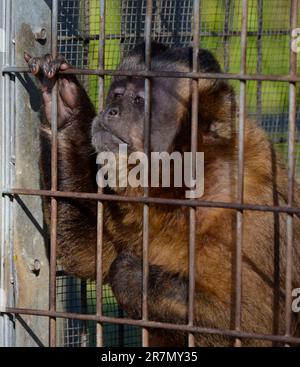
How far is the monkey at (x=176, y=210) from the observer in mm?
3584

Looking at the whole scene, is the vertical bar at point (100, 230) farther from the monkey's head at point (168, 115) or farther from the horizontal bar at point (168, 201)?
the monkey's head at point (168, 115)

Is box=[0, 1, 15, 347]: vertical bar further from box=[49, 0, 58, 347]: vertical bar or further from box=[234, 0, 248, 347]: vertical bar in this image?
box=[234, 0, 248, 347]: vertical bar

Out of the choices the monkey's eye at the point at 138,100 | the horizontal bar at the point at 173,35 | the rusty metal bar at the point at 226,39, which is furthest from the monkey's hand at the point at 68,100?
the rusty metal bar at the point at 226,39

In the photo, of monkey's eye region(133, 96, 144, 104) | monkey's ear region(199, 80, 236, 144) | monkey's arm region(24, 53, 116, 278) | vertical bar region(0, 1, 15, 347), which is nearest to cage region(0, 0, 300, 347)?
vertical bar region(0, 1, 15, 347)

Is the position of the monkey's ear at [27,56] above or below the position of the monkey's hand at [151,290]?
above

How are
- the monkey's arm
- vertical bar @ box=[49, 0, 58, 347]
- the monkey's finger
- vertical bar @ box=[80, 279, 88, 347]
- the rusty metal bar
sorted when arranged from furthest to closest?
the rusty metal bar → vertical bar @ box=[80, 279, 88, 347] → the monkey's arm → the monkey's finger → vertical bar @ box=[49, 0, 58, 347]

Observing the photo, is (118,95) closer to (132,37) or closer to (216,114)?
Answer: (216,114)

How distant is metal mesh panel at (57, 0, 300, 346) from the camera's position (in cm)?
438

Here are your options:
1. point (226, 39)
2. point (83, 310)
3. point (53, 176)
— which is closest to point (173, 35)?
point (226, 39)

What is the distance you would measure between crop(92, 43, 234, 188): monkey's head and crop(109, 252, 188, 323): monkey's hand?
57 cm

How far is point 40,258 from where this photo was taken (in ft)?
12.1

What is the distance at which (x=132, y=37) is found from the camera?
185 inches

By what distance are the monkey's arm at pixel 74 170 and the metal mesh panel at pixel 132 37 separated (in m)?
0.32

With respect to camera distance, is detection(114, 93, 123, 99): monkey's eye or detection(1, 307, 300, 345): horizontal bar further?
detection(114, 93, 123, 99): monkey's eye
